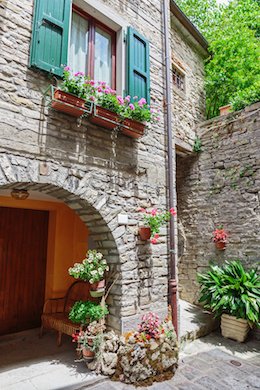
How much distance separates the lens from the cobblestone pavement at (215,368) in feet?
9.96

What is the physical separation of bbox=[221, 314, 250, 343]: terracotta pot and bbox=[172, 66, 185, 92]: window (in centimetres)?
497

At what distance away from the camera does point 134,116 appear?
3.68 metres

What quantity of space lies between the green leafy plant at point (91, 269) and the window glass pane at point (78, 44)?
258 cm

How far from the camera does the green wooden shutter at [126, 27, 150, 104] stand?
12.8ft

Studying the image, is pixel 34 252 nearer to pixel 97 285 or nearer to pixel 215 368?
pixel 97 285

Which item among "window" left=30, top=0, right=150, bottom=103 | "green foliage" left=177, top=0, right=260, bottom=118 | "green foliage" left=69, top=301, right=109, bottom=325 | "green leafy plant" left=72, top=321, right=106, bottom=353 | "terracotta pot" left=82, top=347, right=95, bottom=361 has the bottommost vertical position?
"terracotta pot" left=82, top=347, right=95, bottom=361

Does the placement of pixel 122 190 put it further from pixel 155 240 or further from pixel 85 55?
pixel 85 55

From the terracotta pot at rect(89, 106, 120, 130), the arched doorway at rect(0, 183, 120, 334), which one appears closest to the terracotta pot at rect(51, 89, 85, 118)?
the terracotta pot at rect(89, 106, 120, 130)

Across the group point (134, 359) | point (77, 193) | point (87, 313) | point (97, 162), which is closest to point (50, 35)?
point (97, 162)

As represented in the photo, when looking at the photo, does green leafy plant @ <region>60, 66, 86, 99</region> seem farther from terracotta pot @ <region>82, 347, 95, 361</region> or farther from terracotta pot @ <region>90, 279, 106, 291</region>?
terracotta pot @ <region>82, 347, 95, 361</region>

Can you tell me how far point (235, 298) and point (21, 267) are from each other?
3820 mm

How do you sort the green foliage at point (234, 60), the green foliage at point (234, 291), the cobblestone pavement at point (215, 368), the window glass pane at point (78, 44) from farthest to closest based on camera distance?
the green foliage at point (234, 60)
the green foliage at point (234, 291)
the window glass pane at point (78, 44)
the cobblestone pavement at point (215, 368)

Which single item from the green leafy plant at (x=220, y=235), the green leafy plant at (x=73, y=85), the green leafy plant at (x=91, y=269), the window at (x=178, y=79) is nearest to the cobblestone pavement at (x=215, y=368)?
the green leafy plant at (x=91, y=269)

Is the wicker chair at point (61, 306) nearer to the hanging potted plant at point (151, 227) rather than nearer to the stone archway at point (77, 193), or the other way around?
the stone archway at point (77, 193)
